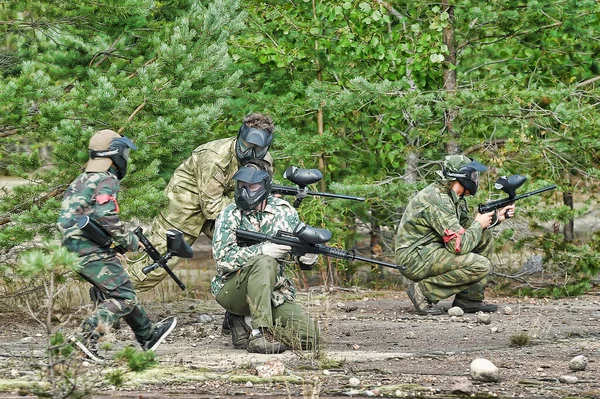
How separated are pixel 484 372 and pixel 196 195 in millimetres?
3868

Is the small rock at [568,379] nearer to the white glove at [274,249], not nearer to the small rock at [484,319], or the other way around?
the white glove at [274,249]

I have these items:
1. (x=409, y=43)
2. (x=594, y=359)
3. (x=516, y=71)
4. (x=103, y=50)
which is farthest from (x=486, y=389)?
(x=516, y=71)

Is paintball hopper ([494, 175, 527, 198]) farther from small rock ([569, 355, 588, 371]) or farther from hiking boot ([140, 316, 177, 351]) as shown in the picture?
hiking boot ([140, 316, 177, 351])

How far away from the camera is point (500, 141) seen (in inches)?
452

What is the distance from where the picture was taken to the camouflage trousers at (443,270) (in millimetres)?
9383

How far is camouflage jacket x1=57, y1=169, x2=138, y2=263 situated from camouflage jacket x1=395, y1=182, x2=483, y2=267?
3.43m

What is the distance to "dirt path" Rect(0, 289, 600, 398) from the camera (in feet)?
19.4

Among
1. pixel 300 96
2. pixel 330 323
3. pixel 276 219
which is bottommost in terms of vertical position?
pixel 330 323

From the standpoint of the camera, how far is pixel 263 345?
7.32 metres

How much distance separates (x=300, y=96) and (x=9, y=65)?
12.0 ft

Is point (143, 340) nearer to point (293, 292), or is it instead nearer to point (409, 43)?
point (293, 292)

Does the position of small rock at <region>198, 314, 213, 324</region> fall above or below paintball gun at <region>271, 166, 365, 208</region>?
below

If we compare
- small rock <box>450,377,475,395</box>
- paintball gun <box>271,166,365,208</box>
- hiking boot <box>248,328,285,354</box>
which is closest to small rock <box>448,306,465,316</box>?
paintball gun <box>271,166,365,208</box>

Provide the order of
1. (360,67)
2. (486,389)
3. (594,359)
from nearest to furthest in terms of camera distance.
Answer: (486,389)
(594,359)
(360,67)
